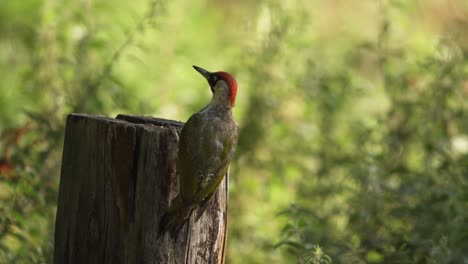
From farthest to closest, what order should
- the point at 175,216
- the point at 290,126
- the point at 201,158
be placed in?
the point at 290,126, the point at 201,158, the point at 175,216

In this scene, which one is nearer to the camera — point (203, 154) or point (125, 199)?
point (125, 199)

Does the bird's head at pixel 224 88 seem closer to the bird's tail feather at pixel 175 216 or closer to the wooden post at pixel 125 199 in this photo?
the wooden post at pixel 125 199

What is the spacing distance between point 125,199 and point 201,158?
393 mm

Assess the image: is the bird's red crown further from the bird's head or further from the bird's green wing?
the bird's green wing

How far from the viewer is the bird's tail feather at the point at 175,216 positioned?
3236 mm

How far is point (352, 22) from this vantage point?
41.0ft

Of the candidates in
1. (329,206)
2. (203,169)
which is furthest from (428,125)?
(203,169)

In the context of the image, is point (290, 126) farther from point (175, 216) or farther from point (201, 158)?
point (175, 216)

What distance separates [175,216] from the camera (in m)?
3.25

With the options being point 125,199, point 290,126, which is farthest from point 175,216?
point 290,126

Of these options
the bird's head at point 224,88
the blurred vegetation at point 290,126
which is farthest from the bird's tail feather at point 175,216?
the blurred vegetation at point 290,126

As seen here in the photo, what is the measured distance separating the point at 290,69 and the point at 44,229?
2.62 metres

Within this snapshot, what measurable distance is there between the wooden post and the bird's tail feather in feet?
0.09

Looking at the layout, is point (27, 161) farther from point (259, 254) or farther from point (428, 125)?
point (428, 125)
